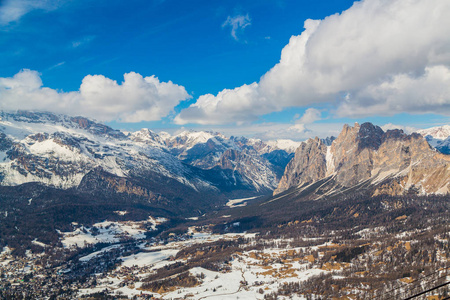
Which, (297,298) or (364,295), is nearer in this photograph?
(364,295)

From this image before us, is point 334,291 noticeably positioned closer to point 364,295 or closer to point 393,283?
point 364,295

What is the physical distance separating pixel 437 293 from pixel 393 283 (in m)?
22.2

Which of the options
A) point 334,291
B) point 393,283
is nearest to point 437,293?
point 393,283

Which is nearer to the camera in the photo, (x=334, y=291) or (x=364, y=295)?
(x=364, y=295)

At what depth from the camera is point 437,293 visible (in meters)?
179

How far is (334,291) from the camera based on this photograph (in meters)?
198

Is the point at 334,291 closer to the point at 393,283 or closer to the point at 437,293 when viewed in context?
the point at 393,283

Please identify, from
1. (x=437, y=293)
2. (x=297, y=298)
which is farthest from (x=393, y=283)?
(x=297, y=298)

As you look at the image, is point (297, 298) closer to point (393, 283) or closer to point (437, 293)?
point (393, 283)

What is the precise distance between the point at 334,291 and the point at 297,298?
2260 centimetres

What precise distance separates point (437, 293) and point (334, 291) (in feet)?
176

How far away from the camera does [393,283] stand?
194375mm

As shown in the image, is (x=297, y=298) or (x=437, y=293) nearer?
(x=437, y=293)

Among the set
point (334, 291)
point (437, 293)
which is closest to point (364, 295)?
point (334, 291)
